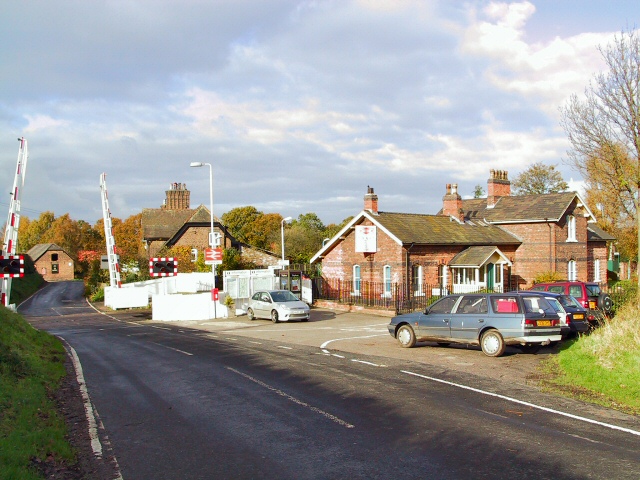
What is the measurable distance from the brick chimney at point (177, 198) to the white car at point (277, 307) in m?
42.2

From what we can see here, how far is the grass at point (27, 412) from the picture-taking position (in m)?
6.81

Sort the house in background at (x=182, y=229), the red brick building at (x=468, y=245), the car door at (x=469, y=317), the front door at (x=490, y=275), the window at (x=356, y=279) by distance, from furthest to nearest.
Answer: the house in background at (x=182, y=229) < the window at (x=356, y=279) < the front door at (x=490, y=275) < the red brick building at (x=468, y=245) < the car door at (x=469, y=317)

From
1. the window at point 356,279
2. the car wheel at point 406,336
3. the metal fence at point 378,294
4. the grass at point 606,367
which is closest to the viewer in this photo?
the grass at point 606,367

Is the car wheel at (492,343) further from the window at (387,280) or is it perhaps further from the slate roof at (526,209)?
the slate roof at (526,209)

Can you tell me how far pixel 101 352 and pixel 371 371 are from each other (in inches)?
397

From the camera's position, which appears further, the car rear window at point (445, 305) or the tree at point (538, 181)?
the tree at point (538, 181)

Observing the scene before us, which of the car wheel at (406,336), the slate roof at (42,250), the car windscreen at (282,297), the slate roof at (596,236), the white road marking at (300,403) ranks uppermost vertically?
the slate roof at (42,250)

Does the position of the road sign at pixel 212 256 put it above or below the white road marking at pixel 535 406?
above

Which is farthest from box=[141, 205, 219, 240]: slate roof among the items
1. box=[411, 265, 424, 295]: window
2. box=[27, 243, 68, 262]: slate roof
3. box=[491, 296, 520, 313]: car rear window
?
box=[491, 296, 520, 313]: car rear window

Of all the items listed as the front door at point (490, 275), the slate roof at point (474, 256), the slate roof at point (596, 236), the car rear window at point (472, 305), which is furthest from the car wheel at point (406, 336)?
the slate roof at point (596, 236)

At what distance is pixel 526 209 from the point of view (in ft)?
136

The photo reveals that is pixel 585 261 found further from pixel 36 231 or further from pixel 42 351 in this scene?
pixel 36 231

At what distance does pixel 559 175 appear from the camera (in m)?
72.1

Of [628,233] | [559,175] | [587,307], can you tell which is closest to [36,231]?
[559,175]
